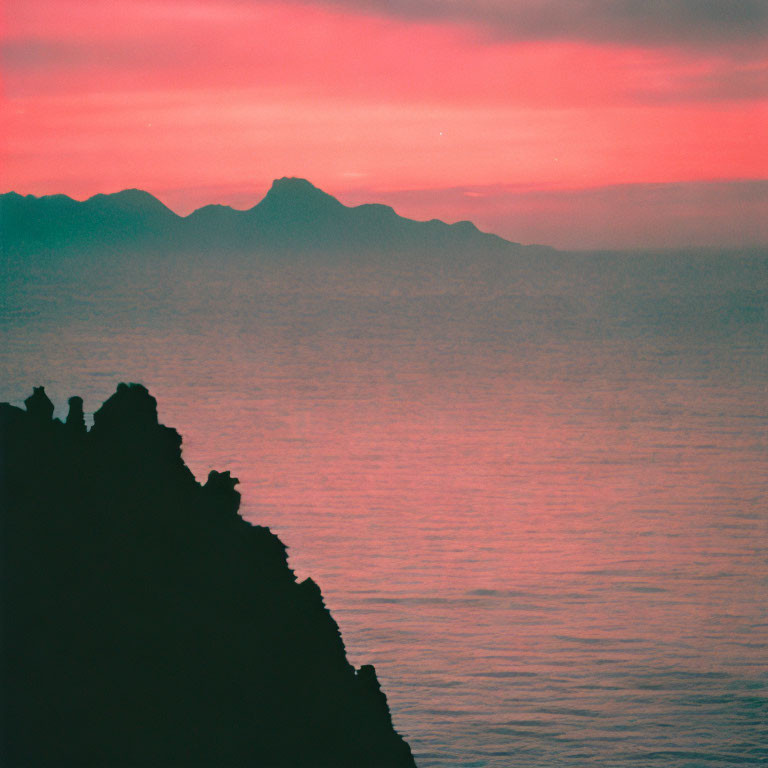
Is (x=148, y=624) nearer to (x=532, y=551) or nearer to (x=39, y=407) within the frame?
(x=39, y=407)

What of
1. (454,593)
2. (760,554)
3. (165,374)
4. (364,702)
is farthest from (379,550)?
(165,374)

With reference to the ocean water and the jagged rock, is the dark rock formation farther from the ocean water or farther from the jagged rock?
the ocean water

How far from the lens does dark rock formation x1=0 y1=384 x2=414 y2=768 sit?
10.1m

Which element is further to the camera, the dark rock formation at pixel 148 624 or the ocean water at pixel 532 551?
the ocean water at pixel 532 551

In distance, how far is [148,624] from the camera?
11070 millimetres

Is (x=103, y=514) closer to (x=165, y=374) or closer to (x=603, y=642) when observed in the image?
(x=603, y=642)

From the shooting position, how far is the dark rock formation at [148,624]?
33.2ft

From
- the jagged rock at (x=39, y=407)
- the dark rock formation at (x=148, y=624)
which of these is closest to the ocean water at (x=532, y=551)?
the dark rock formation at (x=148, y=624)

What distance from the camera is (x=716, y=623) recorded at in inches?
1725

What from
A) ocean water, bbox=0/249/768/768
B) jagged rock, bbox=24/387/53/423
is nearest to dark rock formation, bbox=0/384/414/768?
jagged rock, bbox=24/387/53/423

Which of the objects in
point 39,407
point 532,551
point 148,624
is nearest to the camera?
point 148,624

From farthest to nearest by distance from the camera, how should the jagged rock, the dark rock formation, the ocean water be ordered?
1. the ocean water
2. the jagged rock
3. the dark rock formation

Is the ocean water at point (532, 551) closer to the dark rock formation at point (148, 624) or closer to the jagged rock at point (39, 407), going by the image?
the dark rock formation at point (148, 624)

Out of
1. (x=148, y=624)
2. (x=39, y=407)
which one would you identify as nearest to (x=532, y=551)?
(x=39, y=407)
